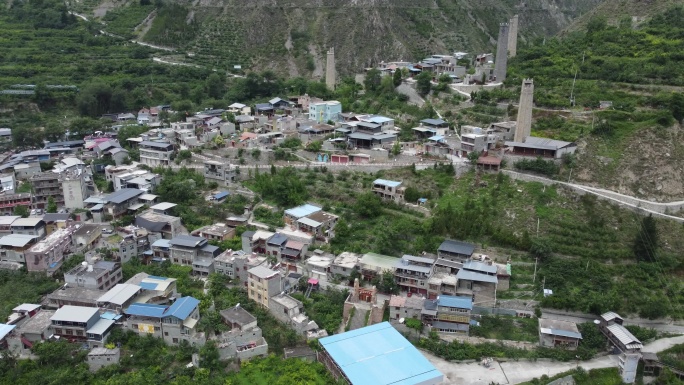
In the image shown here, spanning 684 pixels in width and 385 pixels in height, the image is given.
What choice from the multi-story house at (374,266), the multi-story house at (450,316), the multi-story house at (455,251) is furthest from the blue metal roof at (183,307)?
the multi-story house at (455,251)

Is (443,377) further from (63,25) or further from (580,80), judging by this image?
(63,25)

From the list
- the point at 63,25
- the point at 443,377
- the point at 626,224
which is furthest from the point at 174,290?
the point at 63,25

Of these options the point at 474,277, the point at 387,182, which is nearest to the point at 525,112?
the point at 387,182

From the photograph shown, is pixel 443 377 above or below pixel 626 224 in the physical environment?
below

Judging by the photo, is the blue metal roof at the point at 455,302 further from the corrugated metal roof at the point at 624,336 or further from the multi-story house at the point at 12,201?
the multi-story house at the point at 12,201

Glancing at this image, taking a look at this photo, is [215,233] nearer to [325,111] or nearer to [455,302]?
[455,302]
